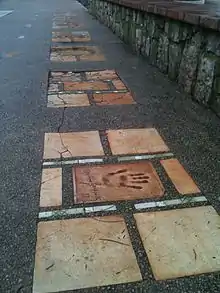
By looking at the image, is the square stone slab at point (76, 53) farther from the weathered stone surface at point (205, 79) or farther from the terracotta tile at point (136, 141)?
the terracotta tile at point (136, 141)

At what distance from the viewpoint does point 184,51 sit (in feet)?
10.9

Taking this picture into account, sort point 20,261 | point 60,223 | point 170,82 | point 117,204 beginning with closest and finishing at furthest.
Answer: point 20,261 → point 60,223 → point 117,204 → point 170,82

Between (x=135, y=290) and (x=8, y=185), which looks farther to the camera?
(x=8, y=185)

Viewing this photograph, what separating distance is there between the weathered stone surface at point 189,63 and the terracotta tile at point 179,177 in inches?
52.6

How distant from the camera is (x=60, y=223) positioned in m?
1.58

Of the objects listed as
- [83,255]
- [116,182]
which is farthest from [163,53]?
[83,255]

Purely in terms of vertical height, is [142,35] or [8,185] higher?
Result: [142,35]

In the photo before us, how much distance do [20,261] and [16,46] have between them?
16.7ft

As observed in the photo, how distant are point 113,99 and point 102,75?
95 cm

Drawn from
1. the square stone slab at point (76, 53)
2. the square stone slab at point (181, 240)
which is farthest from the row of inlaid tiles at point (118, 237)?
the square stone slab at point (76, 53)

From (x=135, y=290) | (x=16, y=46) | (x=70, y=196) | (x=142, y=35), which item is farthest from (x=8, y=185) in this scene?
(x=16, y=46)

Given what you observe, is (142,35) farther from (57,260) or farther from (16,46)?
(57,260)

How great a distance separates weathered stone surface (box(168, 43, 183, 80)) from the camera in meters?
3.47

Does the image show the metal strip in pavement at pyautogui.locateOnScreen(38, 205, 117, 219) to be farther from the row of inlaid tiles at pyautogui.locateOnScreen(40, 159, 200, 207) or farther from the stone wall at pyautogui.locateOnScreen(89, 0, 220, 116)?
the stone wall at pyautogui.locateOnScreen(89, 0, 220, 116)
